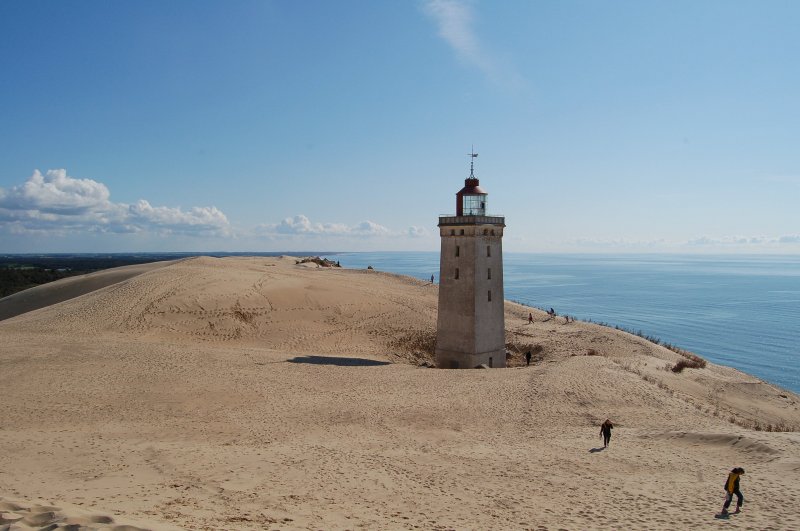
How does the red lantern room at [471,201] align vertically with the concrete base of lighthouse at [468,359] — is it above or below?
above

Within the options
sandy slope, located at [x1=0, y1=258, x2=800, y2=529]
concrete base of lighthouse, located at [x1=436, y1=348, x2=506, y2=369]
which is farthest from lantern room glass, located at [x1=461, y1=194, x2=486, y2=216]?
sandy slope, located at [x1=0, y1=258, x2=800, y2=529]

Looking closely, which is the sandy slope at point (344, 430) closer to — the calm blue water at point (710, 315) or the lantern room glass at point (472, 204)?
the lantern room glass at point (472, 204)

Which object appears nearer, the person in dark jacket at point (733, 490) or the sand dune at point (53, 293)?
the person in dark jacket at point (733, 490)

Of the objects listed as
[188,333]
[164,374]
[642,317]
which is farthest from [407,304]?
[642,317]

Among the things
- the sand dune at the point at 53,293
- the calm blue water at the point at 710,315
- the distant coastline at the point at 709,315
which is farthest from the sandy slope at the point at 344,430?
the calm blue water at the point at 710,315

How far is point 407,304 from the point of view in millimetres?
33594

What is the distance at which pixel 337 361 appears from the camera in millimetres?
23219

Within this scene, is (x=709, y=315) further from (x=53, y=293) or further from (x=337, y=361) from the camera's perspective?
(x=53, y=293)

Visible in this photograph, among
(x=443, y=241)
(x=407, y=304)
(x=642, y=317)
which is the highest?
(x=443, y=241)

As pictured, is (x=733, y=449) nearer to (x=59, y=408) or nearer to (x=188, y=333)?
(x=59, y=408)

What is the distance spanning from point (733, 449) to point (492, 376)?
8.55m

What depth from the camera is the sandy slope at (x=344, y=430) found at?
Result: 31.5 feet

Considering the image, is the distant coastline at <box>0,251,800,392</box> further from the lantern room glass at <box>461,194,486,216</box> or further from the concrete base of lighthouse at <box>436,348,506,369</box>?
the lantern room glass at <box>461,194,486,216</box>

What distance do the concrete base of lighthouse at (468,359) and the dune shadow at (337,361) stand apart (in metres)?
2.45
